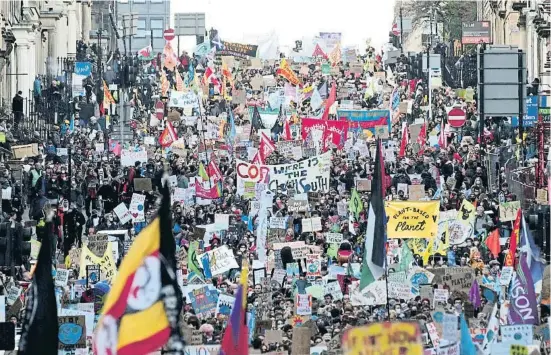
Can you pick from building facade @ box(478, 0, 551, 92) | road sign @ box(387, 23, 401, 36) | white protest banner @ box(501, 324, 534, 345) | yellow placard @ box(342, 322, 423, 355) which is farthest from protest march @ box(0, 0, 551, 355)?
road sign @ box(387, 23, 401, 36)

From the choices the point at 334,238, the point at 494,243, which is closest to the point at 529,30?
the point at 334,238

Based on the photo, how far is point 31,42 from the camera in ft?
205

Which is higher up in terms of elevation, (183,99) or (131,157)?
(183,99)

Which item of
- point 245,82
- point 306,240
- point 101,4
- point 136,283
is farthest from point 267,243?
point 101,4

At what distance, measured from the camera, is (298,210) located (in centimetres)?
3591

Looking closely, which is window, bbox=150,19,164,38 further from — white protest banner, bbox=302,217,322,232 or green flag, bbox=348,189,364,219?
white protest banner, bbox=302,217,322,232

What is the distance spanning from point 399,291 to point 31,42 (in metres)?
38.6

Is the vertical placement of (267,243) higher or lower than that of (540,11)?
lower

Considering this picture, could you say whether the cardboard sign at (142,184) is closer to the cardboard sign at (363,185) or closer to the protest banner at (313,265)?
the cardboard sign at (363,185)

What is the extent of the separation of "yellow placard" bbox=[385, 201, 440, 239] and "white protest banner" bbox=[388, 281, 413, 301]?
150 inches

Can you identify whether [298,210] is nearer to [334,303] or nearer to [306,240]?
[306,240]

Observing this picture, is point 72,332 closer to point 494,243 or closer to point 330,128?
point 494,243

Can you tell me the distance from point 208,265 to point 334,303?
9.01ft

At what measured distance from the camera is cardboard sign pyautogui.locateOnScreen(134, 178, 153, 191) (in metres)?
39.1
